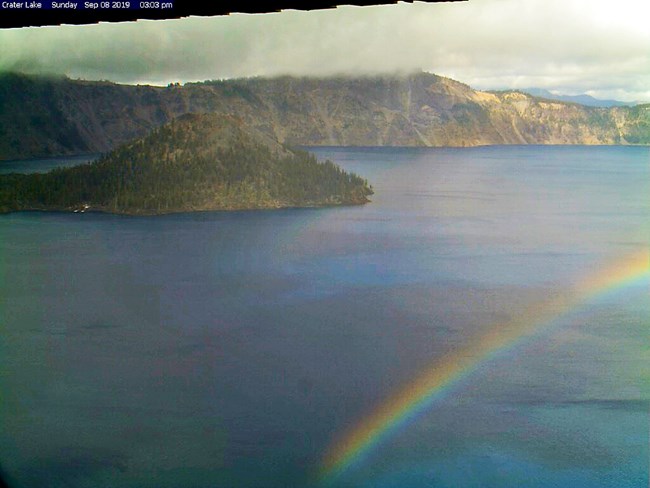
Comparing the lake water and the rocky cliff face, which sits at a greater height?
the rocky cliff face

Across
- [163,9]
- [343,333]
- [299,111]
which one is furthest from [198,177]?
[163,9]

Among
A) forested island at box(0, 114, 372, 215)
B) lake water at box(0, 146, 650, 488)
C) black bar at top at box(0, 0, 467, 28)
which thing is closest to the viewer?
black bar at top at box(0, 0, 467, 28)

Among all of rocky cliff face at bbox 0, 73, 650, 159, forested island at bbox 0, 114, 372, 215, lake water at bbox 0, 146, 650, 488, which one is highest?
rocky cliff face at bbox 0, 73, 650, 159

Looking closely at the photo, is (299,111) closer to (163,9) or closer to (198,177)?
(198,177)

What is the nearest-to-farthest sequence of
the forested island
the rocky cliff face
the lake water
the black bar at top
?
the black bar at top < the lake water < the rocky cliff face < the forested island

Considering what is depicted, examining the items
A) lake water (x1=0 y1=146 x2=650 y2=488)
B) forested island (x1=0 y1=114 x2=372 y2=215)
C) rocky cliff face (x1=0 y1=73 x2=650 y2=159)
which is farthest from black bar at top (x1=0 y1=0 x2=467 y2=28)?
forested island (x1=0 y1=114 x2=372 y2=215)

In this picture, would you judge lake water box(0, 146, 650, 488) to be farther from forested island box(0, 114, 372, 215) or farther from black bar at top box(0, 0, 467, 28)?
black bar at top box(0, 0, 467, 28)
